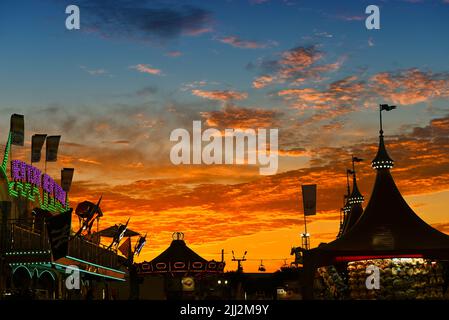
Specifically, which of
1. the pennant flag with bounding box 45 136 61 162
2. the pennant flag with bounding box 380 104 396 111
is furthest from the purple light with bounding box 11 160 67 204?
the pennant flag with bounding box 380 104 396 111

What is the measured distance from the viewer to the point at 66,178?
187ft

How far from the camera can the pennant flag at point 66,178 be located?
185ft

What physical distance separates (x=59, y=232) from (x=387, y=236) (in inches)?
678

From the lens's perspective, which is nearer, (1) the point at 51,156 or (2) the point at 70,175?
(1) the point at 51,156

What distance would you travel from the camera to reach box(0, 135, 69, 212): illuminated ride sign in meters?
43.7

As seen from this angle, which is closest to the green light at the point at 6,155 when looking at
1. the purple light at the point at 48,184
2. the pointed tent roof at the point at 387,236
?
the purple light at the point at 48,184

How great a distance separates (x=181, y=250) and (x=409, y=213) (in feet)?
46.6

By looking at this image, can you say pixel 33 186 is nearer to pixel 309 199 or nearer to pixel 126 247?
pixel 309 199

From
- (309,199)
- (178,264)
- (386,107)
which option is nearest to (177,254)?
(178,264)

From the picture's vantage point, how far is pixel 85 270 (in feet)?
154

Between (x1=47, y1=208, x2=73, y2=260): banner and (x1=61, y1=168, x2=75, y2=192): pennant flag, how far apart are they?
22525mm

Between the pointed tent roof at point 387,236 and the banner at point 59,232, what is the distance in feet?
48.4
